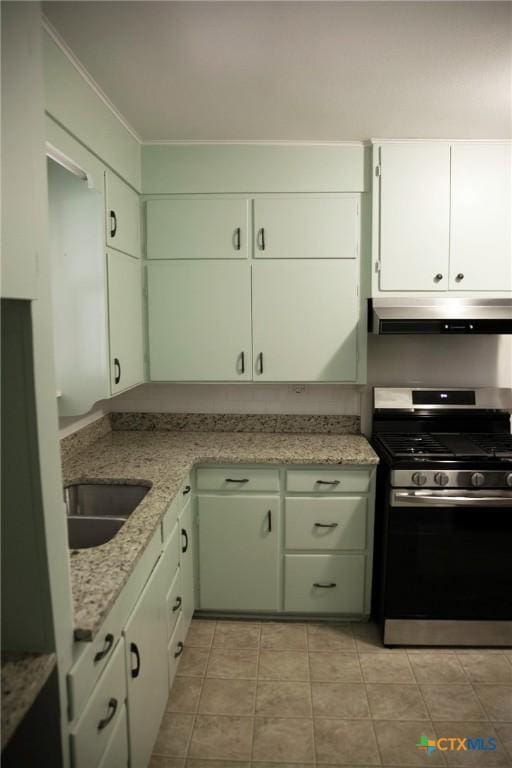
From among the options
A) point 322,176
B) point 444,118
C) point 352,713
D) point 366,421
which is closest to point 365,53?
point 444,118

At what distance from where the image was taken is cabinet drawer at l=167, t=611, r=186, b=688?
210cm

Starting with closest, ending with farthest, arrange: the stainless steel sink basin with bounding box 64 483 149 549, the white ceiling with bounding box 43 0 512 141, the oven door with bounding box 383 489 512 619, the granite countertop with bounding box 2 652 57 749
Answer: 1. the granite countertop with bounding box 2 652 57 749
2. the white ceiling with bounding box 43 0 512 141
3. the stainless steel sink basin with bounding box 64 483 149 549
4. the oven door with bounding box 383 489 512 619

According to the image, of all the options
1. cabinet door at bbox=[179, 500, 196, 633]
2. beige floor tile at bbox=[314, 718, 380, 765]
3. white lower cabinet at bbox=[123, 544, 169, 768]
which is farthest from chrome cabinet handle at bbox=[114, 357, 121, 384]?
beige floor tile at bbox=[314, 718, 380, 765]

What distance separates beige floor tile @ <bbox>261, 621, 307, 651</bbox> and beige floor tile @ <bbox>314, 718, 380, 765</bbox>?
0.47 m

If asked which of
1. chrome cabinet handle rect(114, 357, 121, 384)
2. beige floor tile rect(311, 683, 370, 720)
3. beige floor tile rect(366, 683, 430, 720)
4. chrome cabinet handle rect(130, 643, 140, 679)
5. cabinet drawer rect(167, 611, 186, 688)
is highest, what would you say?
chrome cabinet handle rect(114, 357, 121, 384)

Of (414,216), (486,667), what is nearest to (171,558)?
(486,667)

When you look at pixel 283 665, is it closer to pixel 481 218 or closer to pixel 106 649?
pixel 106 649

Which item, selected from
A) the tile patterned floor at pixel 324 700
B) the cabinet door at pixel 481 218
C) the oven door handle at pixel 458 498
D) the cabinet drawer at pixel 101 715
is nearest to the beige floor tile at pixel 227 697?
the tile patterned floor at pixel 324 700

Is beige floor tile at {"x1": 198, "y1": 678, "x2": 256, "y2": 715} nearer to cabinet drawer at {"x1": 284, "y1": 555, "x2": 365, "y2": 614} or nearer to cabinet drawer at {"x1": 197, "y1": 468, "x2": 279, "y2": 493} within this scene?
cabinet drawer at {"x1": 284, "y1": 555, "x2": 365, "y2": 614}

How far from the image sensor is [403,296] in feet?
9.04

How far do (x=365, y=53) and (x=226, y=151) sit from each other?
43.2 inches

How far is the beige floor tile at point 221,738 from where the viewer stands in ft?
6.25

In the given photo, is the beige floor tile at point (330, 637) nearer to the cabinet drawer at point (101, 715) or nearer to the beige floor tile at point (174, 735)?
the beige floor tile at point (174, 735)

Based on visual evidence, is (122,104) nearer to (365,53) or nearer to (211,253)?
(211,253)
